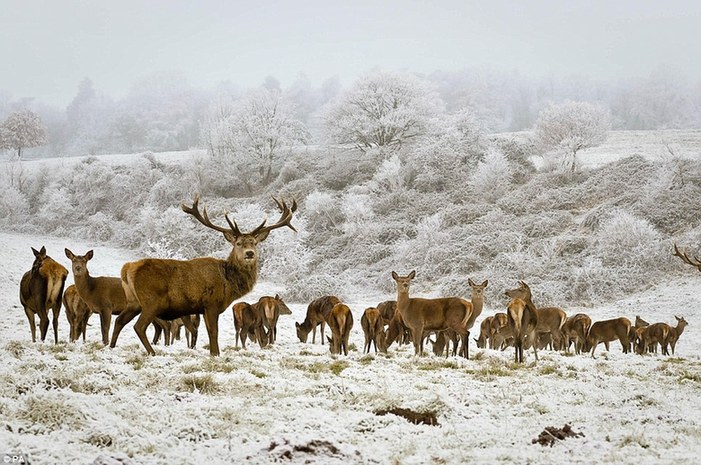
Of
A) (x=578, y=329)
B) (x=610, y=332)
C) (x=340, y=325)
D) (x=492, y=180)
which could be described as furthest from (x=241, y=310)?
(x=492, y=180)

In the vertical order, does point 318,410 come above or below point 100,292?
below

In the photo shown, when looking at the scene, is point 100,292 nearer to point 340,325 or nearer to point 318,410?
point 340,325

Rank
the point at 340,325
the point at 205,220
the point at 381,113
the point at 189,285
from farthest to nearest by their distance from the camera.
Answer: the point at 381,113
the point at 340,325
the point at 205,220
the point at 189,285

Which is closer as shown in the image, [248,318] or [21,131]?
[248,318]

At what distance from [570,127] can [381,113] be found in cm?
1085

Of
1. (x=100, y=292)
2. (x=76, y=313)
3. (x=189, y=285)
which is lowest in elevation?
(x=76, y=313)

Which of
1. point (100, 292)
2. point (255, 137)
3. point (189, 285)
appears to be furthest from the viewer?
point (255, 137)

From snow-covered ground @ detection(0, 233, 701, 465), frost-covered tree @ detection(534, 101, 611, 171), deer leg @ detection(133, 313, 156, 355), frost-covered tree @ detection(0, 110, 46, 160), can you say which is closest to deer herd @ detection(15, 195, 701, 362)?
deer leg @ detection(133, 313, 156, 355)

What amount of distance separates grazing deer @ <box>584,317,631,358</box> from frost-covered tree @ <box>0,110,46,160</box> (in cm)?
3352

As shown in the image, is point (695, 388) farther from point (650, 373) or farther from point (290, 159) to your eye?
point (290, 159)

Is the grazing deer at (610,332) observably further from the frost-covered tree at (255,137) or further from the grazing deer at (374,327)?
the frost-covered tree at (255,137)

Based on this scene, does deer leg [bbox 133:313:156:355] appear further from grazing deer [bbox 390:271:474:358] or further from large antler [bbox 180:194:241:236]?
grazing deer [bbox 390:271:474:358]

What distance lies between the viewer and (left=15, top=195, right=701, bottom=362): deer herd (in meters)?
8.07

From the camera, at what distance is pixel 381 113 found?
3684 centimetres
